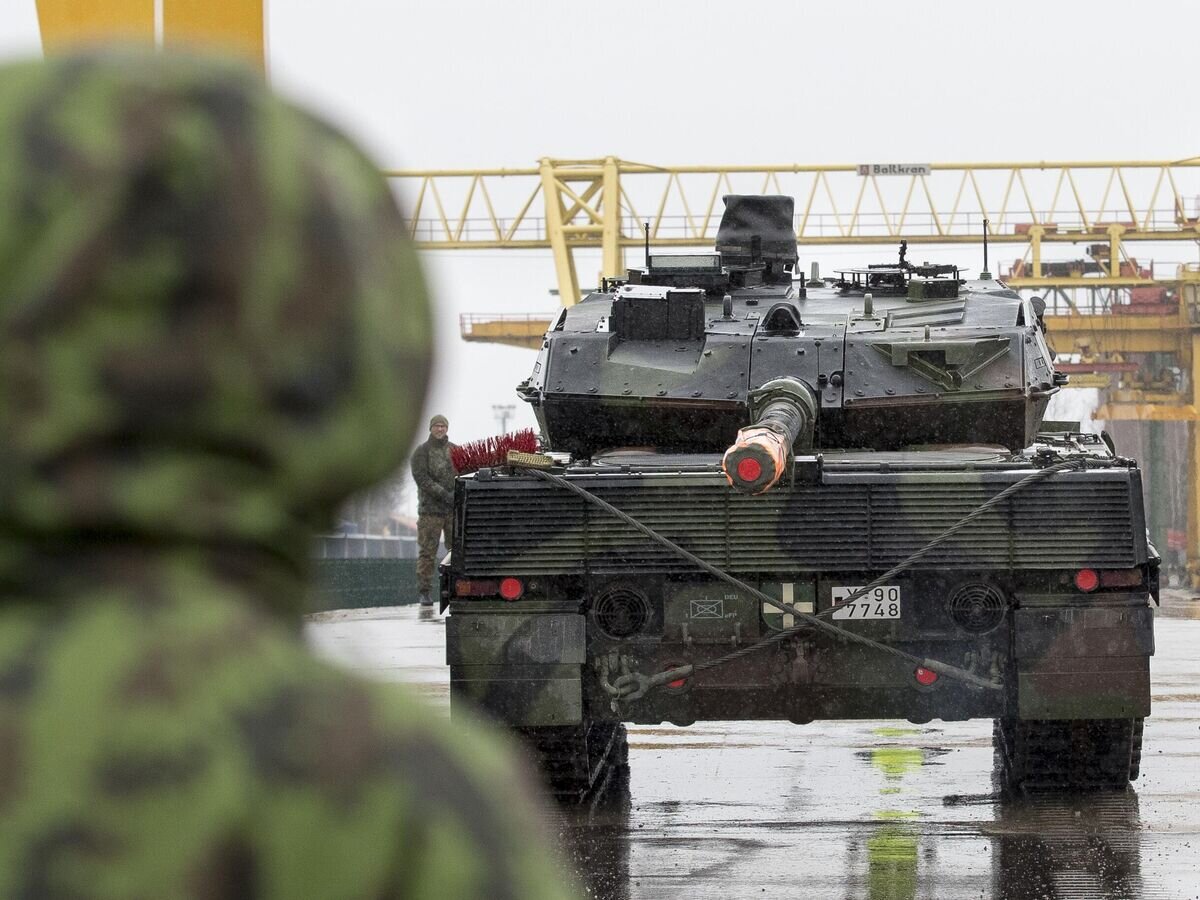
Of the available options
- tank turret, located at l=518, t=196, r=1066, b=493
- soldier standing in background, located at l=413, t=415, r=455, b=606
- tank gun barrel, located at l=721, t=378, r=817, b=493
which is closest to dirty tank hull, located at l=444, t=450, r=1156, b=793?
tank gun barrel, located at l=721, t=378, r=817, b=493

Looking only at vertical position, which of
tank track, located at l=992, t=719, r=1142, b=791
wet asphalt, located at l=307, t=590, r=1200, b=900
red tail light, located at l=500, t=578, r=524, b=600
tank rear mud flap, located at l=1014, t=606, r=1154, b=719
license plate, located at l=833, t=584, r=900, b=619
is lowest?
wet asphalt, located at l=307, t=590, r=1200, b=900

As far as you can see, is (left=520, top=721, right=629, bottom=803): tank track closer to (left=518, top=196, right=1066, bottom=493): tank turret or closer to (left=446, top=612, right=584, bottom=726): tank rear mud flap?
(left=446, top=612, right=584, bottom=726): tank rear mud flap

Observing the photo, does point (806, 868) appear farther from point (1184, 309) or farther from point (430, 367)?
point (1184, 309)

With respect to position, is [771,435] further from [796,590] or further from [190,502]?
[190,502]

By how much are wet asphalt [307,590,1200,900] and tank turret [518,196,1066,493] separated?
5.30ft

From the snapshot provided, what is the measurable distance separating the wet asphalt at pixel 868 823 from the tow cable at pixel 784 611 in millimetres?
548

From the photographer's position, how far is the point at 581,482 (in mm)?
8781

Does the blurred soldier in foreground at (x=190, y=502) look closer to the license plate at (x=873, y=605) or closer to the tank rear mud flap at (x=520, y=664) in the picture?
the tank rear mud flap at (x=520, y=664)

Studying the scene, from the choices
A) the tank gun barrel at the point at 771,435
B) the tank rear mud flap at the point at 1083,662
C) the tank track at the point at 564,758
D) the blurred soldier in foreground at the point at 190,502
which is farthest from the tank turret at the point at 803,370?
the blurred soldier in foreground at the point at 190,502

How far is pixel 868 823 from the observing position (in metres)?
8.58

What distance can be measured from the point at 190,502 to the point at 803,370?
9.42 m

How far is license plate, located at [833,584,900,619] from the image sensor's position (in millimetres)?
8656

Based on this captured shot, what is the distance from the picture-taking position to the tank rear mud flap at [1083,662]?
27.7 ft

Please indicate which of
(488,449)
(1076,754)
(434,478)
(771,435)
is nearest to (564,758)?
(771,435)
